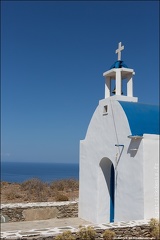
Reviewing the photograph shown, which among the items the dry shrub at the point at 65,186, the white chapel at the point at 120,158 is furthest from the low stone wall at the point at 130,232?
the dry shrub at the point at 65,186

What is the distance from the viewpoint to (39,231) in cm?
732

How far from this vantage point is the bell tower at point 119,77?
1076cm

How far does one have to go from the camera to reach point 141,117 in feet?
31.4

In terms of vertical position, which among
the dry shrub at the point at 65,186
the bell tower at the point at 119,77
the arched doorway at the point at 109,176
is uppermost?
the bell tower at the point at 119,77

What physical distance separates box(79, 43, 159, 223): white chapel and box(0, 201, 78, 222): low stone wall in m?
0.80

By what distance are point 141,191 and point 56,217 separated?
5.05 metres

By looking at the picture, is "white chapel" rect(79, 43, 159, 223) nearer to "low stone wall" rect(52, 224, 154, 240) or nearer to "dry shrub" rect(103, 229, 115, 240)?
"low stone wall" rect(52, 224, 154, 240)

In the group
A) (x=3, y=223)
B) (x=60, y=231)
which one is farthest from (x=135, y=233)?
(x=3, y=223)

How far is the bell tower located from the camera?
35.3 ft

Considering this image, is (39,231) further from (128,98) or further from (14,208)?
(128,98)

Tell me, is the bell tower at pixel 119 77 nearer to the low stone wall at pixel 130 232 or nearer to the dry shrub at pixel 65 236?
the low stone wall at pixel 130 232

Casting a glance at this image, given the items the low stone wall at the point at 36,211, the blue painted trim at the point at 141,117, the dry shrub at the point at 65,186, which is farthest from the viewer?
the dry shrub at the point at 65,186

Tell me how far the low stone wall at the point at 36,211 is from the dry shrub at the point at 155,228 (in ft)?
17.4

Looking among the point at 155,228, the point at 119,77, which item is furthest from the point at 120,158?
the point at 119,77
